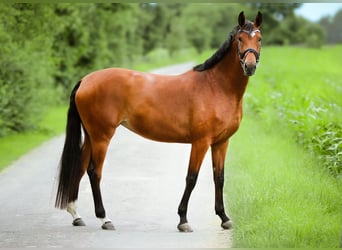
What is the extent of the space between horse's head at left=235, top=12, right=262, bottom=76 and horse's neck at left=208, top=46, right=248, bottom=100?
323mm

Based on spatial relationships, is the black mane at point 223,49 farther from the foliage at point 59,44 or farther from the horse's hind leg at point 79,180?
the foliage at point 59,44

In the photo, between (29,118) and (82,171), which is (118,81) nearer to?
(82,171)

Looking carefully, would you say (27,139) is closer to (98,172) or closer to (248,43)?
(98,172)

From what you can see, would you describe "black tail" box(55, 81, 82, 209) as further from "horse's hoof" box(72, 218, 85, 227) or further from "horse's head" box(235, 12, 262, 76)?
"horse's head" box(235, 12, 262, 76)

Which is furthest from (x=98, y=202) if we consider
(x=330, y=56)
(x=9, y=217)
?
(x=330, y=56)

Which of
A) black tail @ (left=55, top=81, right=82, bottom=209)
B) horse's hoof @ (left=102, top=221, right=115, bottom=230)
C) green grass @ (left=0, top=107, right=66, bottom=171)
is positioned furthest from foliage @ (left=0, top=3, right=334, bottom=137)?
horse's hoof @ (left=102, top=221, right=115, bottom=230)

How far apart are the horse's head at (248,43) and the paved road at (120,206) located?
1535 millimetres

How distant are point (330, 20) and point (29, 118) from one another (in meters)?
20.1

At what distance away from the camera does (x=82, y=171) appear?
21.0 feet

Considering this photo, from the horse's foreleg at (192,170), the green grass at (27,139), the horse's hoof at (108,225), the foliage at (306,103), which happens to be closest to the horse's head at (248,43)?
the horse's foreleg at (192,170)

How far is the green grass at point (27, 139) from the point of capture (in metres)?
10.3

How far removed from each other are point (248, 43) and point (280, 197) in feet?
6.16

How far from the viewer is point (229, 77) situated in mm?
6043

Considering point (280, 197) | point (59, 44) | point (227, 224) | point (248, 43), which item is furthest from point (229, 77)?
point (59, 44)
